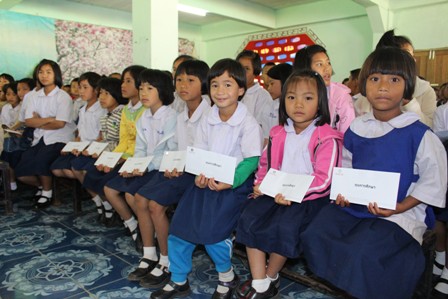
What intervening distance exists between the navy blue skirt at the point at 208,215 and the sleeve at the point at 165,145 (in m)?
0.58

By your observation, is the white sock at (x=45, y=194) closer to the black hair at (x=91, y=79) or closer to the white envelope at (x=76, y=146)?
the white envelope at (x=76, y=146)

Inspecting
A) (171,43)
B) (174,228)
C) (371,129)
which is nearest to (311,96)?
(371,129)

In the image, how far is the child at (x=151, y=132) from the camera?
7.68ft

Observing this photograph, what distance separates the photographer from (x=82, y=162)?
113 inches

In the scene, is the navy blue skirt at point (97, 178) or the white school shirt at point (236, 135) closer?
the white school shirt at point (236, 135)

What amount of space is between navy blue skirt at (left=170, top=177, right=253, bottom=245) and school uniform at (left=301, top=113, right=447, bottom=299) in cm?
41

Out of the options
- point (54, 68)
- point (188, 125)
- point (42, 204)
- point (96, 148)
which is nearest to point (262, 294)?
point (188, 125)

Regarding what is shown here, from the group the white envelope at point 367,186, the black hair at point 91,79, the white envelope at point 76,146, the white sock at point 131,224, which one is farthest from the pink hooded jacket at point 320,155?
the black hair at point 91,79

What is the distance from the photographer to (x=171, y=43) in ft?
14.7

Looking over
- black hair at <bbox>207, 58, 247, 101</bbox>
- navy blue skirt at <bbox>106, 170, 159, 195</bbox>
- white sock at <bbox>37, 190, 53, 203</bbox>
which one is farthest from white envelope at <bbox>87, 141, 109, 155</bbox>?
black hair at <bbox>207, 58, 247, 101</bbox>

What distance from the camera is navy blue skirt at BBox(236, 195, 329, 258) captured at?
148 centimetres

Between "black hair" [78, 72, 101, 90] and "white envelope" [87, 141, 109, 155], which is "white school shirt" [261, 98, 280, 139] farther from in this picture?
"black hair" [78, 72, 101, 90]

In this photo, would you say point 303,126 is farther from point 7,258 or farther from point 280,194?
point 7,258

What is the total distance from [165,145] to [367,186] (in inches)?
54.3
